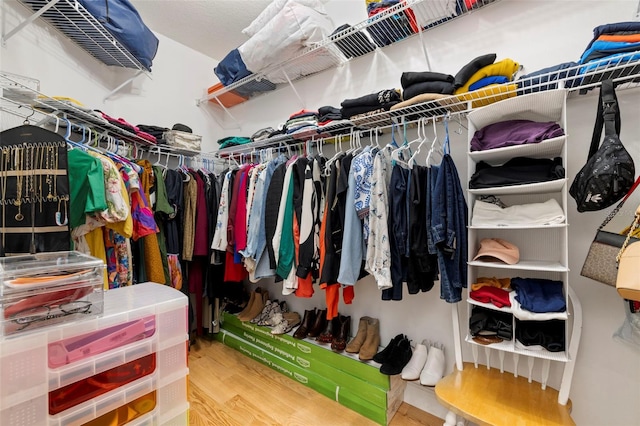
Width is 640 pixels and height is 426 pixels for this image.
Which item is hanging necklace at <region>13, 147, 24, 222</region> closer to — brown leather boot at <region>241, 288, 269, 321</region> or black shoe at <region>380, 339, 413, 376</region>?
brown leather boot at <region>241, 288, 269, 321</region>

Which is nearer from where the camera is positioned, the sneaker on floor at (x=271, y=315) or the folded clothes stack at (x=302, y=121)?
the folded clothes stack at (x=302, y=121)

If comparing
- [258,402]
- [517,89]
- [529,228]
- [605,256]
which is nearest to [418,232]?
[529,228]

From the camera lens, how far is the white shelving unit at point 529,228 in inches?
43.5

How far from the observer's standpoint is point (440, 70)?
1693 mm

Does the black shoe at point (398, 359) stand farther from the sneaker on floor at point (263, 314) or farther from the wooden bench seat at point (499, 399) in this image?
the sneaker on floor at point (263, 314)

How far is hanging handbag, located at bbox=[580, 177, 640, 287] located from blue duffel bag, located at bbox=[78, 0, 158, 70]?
8.95 feet

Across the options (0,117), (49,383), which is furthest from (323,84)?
(49,383)

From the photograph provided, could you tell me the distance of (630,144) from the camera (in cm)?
120

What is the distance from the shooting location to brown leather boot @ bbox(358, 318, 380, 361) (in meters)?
1.65

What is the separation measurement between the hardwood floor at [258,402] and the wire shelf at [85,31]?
235cm

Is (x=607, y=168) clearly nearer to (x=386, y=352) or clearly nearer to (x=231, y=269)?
(x=386, y=352)

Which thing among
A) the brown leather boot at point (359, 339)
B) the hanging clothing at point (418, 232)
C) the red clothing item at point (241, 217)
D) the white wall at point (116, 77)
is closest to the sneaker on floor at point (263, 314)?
the red clothing item at point (241, 217)

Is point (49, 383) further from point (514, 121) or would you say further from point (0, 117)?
point (514, 121)

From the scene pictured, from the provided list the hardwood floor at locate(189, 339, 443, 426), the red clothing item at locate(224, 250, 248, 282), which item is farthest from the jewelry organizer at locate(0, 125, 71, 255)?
the hardwood floor at locate(189, 339, 443, 426)
